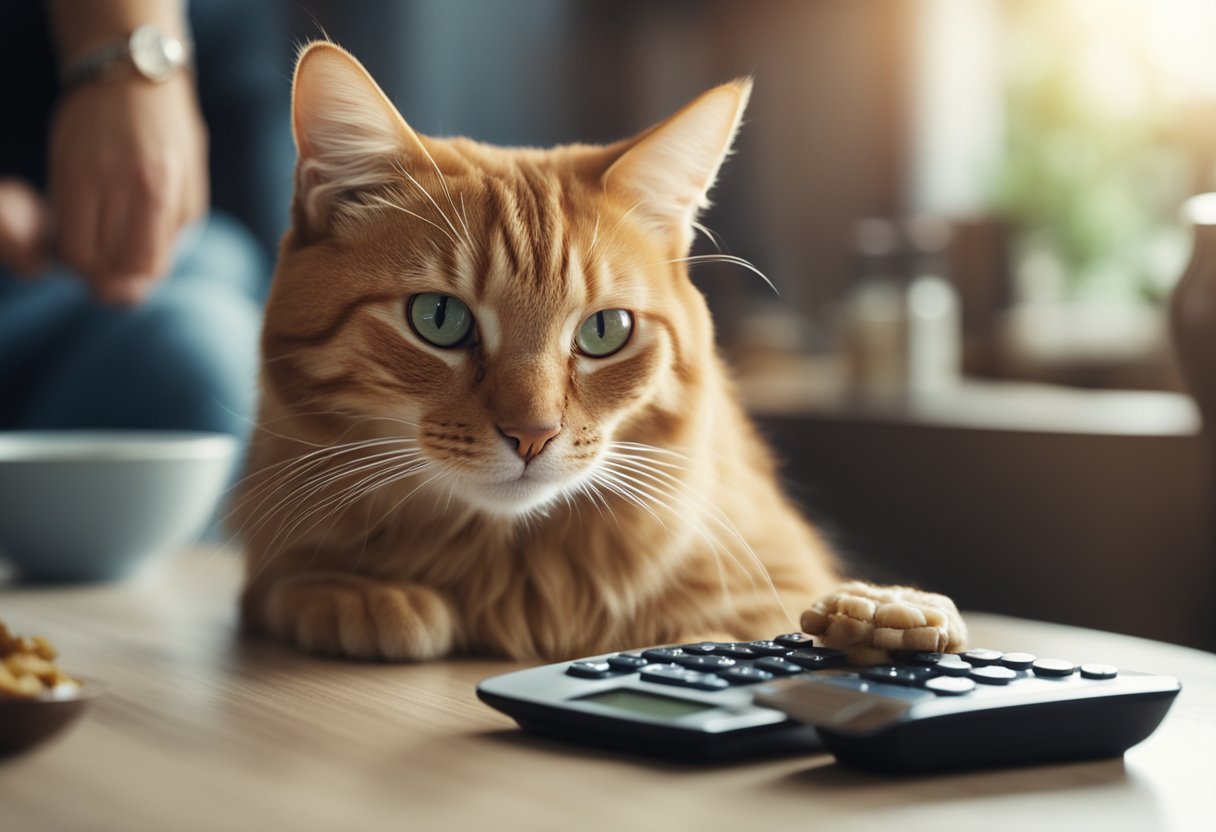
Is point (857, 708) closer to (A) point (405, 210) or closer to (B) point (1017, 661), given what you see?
(B) point (1017, 661)

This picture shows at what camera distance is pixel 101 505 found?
4.39 ft

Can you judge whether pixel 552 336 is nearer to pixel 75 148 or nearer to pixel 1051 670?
pixel 1051 670

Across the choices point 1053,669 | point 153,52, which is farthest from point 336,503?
point 153,52

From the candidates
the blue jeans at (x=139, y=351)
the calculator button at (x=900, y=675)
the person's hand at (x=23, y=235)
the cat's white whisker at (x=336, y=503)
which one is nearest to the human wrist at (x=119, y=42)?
the person's hand at (x=23, y=235)

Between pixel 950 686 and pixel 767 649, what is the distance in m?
0.15

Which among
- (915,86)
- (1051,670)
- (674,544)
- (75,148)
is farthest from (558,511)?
(915,86)

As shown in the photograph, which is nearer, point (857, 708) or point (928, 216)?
point (857, 708)

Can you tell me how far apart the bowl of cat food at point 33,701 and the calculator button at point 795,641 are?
17.6 inches

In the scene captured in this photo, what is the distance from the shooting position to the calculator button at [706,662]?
77cm

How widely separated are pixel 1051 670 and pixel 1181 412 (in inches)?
63.2

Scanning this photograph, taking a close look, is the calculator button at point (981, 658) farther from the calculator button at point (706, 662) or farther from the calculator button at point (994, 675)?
the calculator button at point (706, 662)

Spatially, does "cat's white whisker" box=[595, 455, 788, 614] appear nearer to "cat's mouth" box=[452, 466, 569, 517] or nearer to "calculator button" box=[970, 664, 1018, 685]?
"cat's mouth" box=[452, 466, 569, 517]

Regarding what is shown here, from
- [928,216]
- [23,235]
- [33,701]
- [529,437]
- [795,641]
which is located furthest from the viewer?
[928,216]

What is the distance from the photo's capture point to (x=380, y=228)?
3.43 ft
